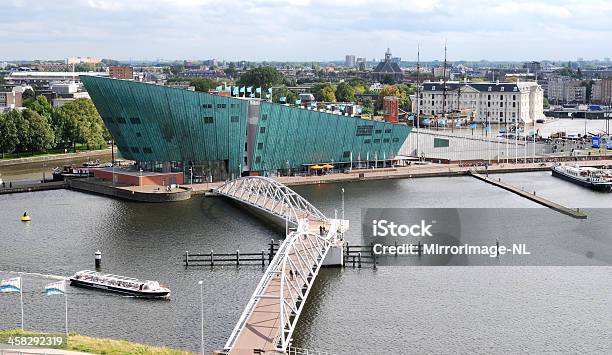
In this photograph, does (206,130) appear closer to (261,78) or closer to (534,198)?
(534,198)

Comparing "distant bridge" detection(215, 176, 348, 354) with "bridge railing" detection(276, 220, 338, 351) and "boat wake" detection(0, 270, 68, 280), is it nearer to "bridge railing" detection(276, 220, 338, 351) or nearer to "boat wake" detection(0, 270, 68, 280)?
"bridge railing" detection(276, 220, 338, 351)

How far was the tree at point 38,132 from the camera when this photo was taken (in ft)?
267

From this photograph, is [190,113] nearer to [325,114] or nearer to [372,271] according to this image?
[325,114]

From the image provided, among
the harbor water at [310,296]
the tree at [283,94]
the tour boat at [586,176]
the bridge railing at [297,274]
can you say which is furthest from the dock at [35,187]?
the tree at [283,94]

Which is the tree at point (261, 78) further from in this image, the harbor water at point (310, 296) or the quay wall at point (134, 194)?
the harbor water at point (310, 296)

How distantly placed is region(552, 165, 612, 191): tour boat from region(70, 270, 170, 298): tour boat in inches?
1472

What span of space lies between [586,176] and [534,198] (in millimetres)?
10291

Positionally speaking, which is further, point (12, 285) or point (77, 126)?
point (77, 126)

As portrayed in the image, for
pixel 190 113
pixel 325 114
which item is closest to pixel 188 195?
pixel 190 113

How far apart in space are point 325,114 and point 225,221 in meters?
20.0

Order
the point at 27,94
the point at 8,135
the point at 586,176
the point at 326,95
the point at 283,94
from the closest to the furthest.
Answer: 1. the point at 586,176
2. the point at 8,135
3. the point at 27,94
4. the point at 283,94
5. the point at 326,95

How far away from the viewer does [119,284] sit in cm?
3562

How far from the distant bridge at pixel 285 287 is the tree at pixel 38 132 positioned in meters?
41.2

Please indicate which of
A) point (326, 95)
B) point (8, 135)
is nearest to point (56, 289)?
point (8, 135)
